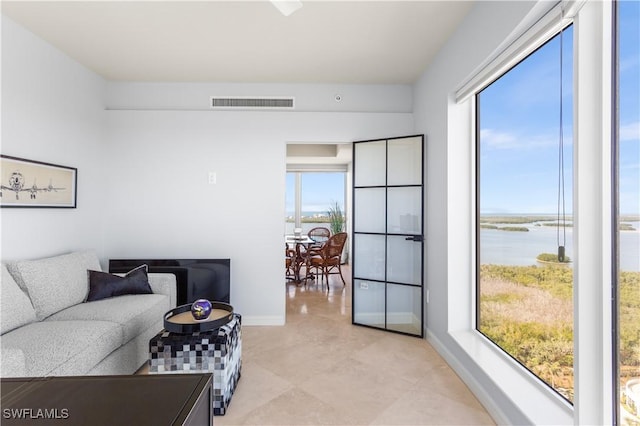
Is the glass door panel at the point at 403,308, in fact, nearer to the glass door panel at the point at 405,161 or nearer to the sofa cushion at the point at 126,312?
the glass door panel at the point at 405,161

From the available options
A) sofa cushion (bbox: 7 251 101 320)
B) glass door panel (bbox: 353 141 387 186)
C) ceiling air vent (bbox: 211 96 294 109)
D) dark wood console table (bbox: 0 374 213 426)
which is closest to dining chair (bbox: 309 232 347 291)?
glass door panel (bbox: 353 141 387 186)

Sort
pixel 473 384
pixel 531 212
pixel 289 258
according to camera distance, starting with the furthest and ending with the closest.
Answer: pixel 289 258
pixel 473 384
pixel 531 212

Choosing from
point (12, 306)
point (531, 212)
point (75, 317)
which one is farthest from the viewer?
point (75, 317)

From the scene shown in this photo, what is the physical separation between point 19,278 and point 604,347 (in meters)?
3.50

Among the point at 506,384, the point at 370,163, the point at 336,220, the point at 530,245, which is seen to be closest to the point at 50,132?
the point at 370,163

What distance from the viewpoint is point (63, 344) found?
191 cm

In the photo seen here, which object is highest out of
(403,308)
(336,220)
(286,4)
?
(286,4)

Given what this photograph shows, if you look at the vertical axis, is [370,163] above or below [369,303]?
above

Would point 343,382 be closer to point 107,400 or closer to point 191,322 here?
point 191,322

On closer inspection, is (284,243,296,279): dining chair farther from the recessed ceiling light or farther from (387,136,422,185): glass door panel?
the recessed ceiling light

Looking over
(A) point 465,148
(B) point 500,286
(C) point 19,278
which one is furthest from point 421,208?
(C) point 19,278

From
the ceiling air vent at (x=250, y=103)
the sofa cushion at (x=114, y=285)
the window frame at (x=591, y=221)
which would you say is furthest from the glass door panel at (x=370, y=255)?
the sofa cushion at (x=114, y=285)

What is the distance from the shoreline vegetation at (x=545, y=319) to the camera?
134 cm

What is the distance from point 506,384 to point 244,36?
10.3 ft
